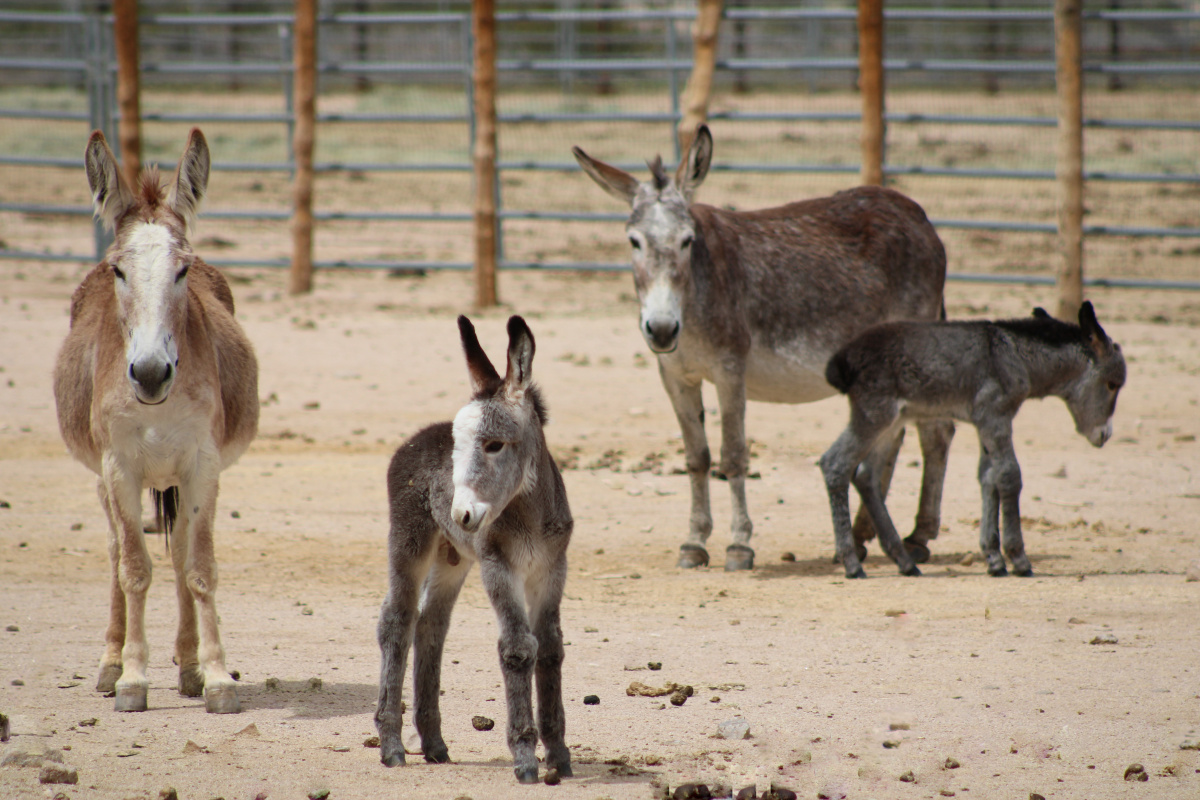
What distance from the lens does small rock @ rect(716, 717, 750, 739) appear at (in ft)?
15.3

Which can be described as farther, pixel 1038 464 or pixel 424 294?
pixel 424 294

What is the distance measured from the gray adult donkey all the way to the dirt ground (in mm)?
590

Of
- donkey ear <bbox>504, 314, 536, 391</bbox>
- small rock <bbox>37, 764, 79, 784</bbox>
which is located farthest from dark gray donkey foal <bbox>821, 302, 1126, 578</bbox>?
small rock <bbox>37, 764, 79, 784</bbox>

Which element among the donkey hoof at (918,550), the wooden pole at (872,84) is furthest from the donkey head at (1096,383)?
the wooden pole at (872,84)

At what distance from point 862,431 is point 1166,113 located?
56.0 feet

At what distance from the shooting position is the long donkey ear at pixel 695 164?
24.2 feet

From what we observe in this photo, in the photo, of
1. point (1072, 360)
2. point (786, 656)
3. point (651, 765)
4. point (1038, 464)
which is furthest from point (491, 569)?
point (1038, 464)

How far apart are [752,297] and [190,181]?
3445mm

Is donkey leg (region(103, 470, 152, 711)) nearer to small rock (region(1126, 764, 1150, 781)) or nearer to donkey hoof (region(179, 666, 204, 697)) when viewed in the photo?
donkey hoof (region(179, 666, 204, 697))

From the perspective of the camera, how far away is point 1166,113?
21.3 metres

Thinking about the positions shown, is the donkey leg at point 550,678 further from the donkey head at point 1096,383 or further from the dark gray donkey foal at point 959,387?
the donkey head at point 1096,383

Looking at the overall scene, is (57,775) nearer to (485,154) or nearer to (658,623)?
(658,623)

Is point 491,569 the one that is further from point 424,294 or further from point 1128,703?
point 424,294

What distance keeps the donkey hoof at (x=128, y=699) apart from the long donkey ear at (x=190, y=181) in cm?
182
